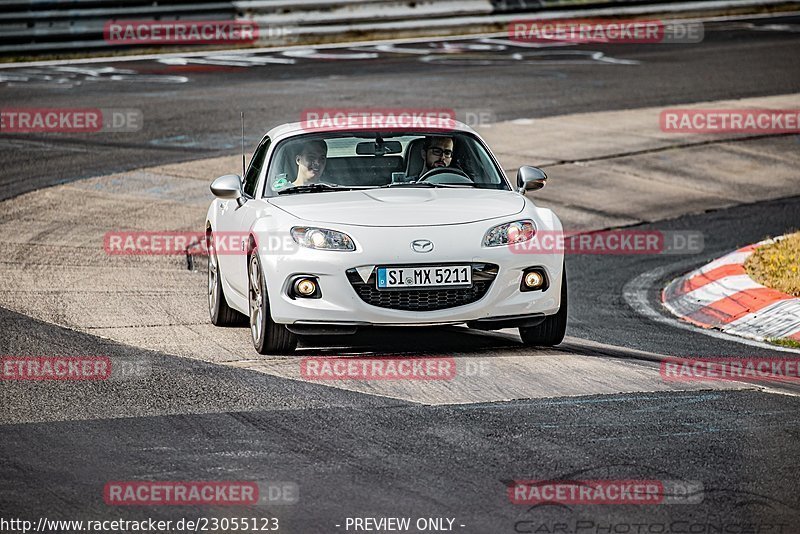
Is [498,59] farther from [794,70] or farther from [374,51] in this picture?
[794,70]

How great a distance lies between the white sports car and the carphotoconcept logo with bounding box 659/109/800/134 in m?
11.1

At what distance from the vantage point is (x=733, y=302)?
10570 millimetres

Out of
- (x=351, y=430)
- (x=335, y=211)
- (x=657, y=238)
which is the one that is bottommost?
(x=657, y=238)

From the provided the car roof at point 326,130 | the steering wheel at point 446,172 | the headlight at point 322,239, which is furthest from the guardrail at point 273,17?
the headlight at point 322,239

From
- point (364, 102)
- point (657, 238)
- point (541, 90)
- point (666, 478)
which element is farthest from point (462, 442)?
point (541, 90)

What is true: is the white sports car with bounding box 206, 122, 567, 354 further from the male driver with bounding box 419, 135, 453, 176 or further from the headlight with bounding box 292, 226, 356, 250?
the male driver with bounding box 419, 135, 453, 176

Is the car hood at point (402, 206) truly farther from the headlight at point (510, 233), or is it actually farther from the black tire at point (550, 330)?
the black tire at point (550, 330)

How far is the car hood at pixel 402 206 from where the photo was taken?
27.6 ft

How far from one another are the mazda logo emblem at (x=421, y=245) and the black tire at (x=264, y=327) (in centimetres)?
94

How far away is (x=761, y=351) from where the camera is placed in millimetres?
9133

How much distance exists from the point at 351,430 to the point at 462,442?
56cm

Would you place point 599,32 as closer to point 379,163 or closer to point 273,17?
point 273,17

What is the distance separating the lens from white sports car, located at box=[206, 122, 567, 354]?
8195mm

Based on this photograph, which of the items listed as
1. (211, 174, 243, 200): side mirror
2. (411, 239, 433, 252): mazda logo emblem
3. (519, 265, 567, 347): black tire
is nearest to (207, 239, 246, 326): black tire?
(211, 174, 243, 200): side mirror
